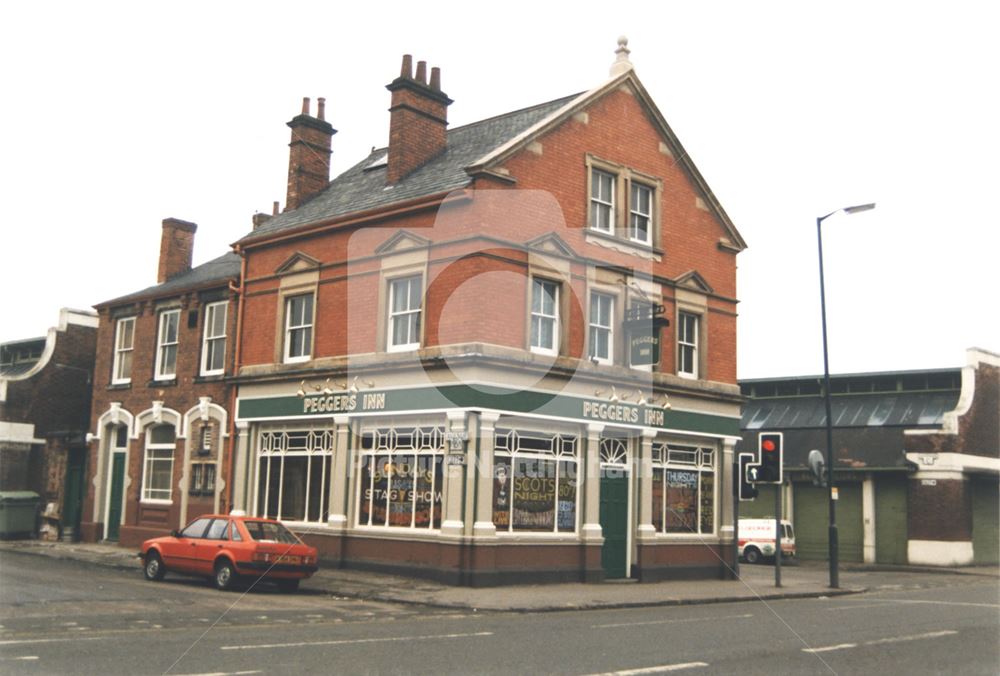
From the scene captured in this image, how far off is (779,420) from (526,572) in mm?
25743

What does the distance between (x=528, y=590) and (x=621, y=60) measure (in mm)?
13569

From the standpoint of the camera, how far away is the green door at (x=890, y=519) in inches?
1492

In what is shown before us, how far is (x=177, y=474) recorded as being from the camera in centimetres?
2803

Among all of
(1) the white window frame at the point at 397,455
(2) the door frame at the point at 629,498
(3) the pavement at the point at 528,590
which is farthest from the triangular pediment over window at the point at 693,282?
(1) the white window frame at the point at 397,455

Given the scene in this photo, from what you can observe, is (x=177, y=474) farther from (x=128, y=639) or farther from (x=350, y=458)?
(x=128, y=639)

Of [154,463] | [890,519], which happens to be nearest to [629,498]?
[154,463]

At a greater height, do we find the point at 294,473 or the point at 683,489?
the point at 294,473

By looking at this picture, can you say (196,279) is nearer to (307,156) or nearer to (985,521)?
(307,156)


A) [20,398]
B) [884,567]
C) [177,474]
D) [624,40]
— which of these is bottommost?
[884,567]

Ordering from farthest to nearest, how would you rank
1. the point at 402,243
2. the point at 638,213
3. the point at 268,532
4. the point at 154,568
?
the point at 638,213 < the point at 402,243 < the point at 154,568 < the point at 268,532

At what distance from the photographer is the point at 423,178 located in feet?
80.5

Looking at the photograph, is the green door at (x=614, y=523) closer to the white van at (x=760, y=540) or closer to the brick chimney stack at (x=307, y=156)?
the brick chimney stack at (x=307, y=156)

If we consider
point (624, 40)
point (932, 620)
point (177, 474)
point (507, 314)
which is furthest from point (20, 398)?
point (932, 620)

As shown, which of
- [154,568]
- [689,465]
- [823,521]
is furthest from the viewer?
[823,521]
